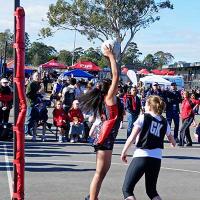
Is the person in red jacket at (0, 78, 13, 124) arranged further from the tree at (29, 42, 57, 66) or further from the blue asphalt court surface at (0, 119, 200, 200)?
the tree at (29, 42, 57, 66)

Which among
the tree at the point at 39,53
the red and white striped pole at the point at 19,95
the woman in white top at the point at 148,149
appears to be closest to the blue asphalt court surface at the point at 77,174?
the woman in white top at the point at 148,149

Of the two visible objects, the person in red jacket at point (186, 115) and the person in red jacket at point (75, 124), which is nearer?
the person in red jacket at point (75, 124)

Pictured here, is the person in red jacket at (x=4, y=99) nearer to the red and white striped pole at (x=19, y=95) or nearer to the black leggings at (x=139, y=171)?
the black leggings at (x=139, y=171)

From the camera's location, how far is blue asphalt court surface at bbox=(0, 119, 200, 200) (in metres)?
8.70

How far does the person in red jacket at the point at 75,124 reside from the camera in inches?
650

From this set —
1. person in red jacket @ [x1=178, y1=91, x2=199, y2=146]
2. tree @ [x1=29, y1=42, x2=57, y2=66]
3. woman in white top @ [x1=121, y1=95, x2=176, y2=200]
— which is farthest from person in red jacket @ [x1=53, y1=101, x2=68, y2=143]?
tree @ [x1=29, y1=42, x2=57, y2=66]

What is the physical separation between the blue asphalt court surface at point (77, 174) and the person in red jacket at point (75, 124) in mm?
1026

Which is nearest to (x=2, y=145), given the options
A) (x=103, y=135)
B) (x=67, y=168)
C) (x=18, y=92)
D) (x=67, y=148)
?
(x=67, y=148)

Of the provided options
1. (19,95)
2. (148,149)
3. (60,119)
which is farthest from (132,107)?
(19,95)

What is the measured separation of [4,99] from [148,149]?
34.1 ft

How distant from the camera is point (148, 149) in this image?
22.4ft

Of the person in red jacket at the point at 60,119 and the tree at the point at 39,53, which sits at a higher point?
the tree at the point at 39,53

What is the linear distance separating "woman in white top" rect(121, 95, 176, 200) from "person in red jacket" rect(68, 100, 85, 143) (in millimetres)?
9521

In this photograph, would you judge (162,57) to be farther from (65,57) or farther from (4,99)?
(4,99)
